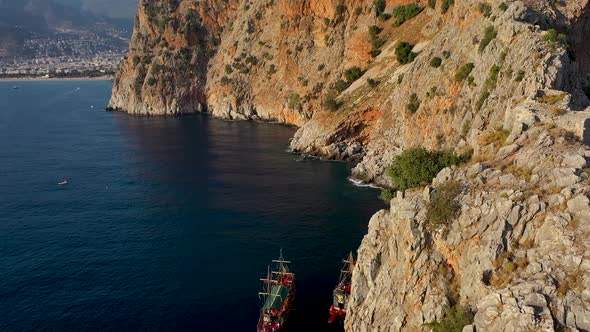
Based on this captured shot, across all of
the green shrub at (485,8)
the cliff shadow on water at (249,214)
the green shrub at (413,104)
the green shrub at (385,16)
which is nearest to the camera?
the cliff shadow on water at (249,214)

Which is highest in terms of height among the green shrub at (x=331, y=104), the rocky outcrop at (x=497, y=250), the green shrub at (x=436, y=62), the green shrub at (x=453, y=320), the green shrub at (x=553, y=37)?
the green shrub at (x=553, y=37)

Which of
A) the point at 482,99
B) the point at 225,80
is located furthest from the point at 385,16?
the point at 482,99

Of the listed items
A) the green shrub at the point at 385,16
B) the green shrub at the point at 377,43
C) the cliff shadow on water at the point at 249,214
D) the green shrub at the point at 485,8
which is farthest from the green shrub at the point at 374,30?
the green shrub at the point at 485,8

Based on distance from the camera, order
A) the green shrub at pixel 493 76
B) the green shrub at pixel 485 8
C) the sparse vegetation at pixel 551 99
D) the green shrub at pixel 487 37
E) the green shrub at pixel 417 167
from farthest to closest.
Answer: the green shrub at pixel 485 8 → the green shrub at pixel 487 37 → the green shrub at pixel 493 76 → the green shrub at pixel 417 167 → the sparse vegetation at pixel 551 99

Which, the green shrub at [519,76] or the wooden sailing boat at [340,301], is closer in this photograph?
the wooden sailing boat at [340,301]

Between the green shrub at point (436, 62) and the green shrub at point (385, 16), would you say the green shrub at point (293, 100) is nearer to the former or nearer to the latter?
the green shrub at point (385, 16)

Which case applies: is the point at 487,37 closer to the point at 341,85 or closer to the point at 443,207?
the point at 443,207

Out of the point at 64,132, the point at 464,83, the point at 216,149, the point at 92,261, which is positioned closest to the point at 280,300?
the point at 92,261
